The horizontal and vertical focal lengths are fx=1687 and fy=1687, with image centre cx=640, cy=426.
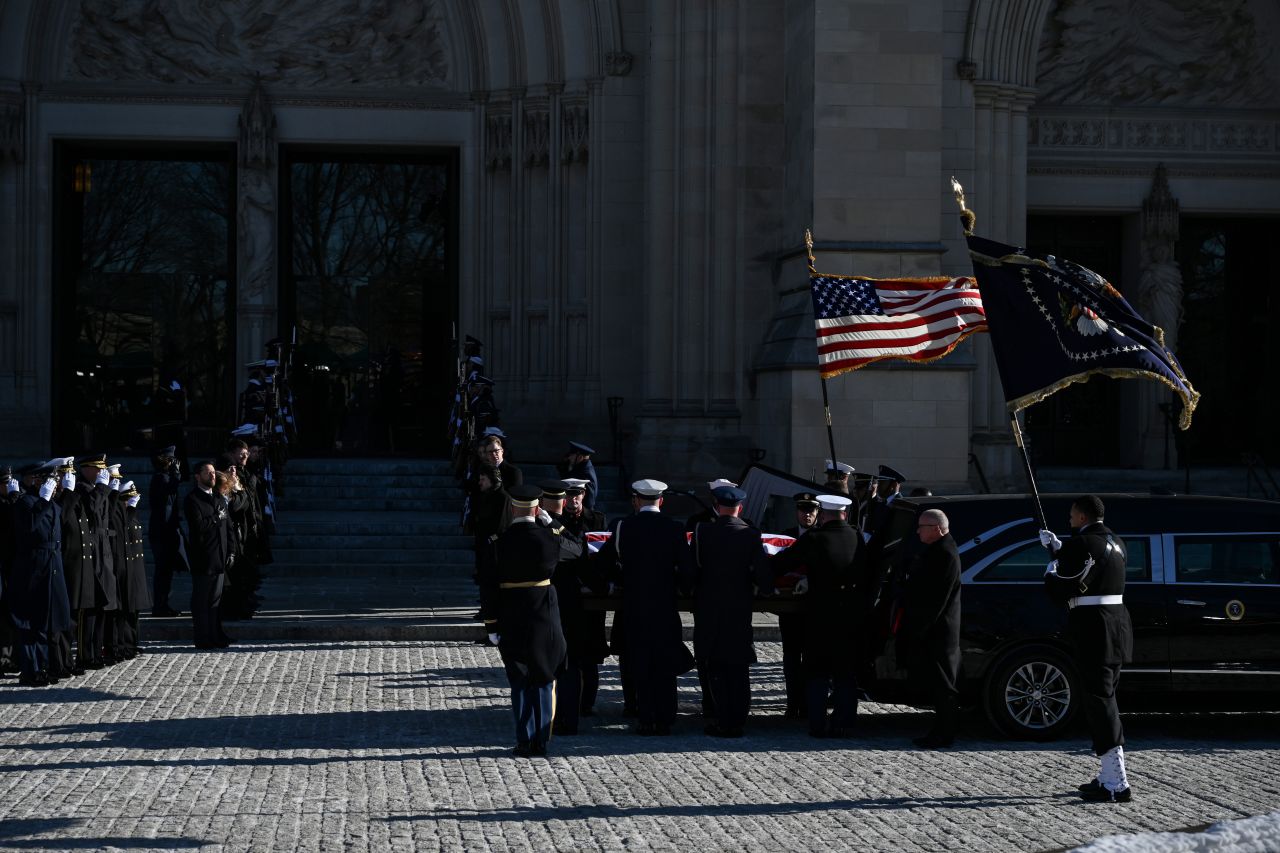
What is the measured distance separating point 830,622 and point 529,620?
2.12 m

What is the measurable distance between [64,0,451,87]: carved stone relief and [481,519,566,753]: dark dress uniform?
653 inches

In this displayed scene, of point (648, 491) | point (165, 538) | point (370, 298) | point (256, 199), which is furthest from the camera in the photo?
point (370, 298)

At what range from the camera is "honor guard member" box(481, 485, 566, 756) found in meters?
10.1

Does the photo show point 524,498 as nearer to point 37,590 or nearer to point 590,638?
point 590,638

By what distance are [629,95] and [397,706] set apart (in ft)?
47.5

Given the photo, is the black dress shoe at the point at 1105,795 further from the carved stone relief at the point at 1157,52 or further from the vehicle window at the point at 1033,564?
the carved stone relief at the point at 1157,52

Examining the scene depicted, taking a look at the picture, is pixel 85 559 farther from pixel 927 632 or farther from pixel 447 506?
pixel 447 506

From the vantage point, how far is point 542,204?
2523 cm

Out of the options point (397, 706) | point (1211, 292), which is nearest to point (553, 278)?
point (1211, 292)

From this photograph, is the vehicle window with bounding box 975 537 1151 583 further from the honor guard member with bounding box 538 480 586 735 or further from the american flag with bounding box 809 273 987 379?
the american flag with bounding box 809 273 987 379

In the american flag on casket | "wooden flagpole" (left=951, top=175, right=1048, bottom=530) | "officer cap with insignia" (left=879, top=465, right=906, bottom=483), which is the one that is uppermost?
"wooden flagpole" (left=951, top=175, right=1048, bottom=530)

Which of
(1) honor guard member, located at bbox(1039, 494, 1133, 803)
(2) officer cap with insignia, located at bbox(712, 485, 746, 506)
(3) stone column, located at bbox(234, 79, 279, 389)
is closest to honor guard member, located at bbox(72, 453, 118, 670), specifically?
(2) officer cap with insignia, located at bbox(712, 485, 746, 506)

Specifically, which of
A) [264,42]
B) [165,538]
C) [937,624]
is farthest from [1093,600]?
[264,42]

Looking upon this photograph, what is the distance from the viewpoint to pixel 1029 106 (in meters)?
23.9
